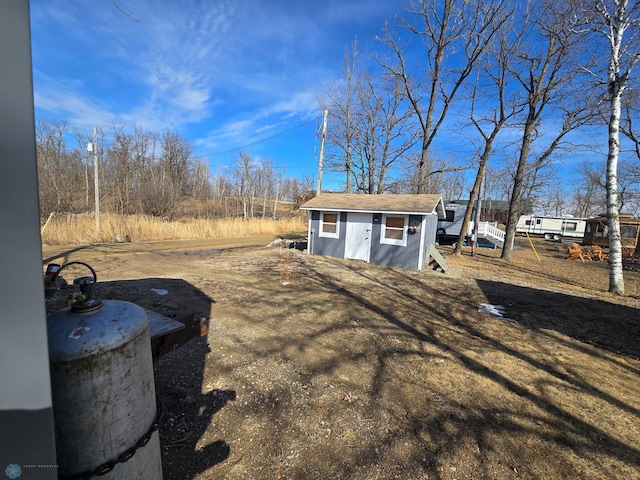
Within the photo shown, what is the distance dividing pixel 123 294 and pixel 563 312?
32.0 feet

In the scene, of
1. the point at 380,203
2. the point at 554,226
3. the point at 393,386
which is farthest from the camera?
the point at 554,226

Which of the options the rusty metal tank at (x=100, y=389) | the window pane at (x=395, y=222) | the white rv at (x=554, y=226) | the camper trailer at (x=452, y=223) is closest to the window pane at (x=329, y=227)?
the window pane at (x=395, y=222)

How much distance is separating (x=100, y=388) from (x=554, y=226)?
42.8 metres

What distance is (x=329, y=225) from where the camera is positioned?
12.5 meters

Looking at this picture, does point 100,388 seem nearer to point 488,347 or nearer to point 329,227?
point 488,347

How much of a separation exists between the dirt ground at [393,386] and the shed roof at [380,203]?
4121 mm

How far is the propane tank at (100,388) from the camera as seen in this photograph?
1137 millimetres

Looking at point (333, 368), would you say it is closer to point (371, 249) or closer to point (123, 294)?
point (123, 294)

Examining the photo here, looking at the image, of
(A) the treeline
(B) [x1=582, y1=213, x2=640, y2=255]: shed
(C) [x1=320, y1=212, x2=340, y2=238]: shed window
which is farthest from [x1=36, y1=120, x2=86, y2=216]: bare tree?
(B) [x1=582, y1=213, x2=640, y2=255]: shed

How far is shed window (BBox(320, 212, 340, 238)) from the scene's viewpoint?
1233 centimetres

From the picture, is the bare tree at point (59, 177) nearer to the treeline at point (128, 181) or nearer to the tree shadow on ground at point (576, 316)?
the treeline at point (128, 181)

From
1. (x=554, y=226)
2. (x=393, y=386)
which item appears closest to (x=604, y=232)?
(x=554, y=226)

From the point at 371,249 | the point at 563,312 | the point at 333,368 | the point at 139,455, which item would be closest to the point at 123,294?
the point at 333,368

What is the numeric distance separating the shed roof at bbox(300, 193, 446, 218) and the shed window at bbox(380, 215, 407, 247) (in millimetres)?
443
